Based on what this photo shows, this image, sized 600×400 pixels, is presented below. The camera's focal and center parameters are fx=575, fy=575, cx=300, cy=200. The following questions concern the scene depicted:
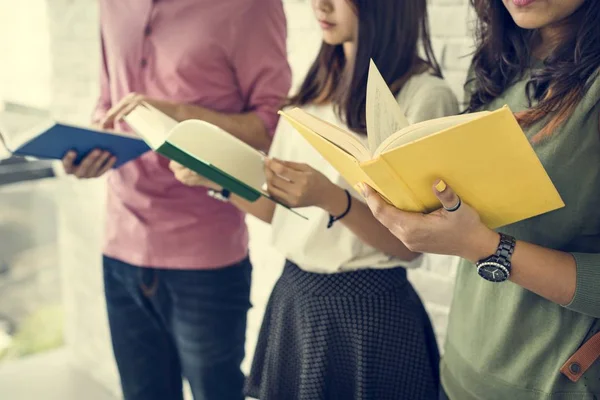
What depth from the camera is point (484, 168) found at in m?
0.60

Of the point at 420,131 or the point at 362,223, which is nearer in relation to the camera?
the point at 420,131

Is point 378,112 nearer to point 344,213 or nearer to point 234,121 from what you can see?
point 344,213

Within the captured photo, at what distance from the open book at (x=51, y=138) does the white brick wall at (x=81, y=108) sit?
58 centimetres

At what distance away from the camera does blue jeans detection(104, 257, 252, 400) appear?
1214mm

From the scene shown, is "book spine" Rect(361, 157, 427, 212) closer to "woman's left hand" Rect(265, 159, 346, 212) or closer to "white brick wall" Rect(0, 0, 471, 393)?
"woman's left hand" Rect(265, 159, 346, 212)

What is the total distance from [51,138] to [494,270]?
0.78 meters

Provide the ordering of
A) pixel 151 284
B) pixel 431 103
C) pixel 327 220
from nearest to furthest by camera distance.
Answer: pixel 431 103
pixel 327 220
pixel 151 284

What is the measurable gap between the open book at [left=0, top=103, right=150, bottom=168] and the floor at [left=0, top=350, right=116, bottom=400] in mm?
1326

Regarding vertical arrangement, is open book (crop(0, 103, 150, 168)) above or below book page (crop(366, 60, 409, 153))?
below

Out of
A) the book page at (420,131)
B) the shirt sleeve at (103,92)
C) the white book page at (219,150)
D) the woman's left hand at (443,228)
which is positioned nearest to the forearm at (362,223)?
the white book page at (219,150)

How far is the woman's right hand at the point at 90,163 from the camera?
1120 mm

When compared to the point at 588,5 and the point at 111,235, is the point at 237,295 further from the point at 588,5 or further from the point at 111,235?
the point at 588,5

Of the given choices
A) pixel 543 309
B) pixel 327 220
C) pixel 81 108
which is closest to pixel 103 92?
pixel 327 220

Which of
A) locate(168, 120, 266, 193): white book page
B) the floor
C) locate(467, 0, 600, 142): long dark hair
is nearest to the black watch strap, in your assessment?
locate(467, 0, 600, 142): long dark hair
